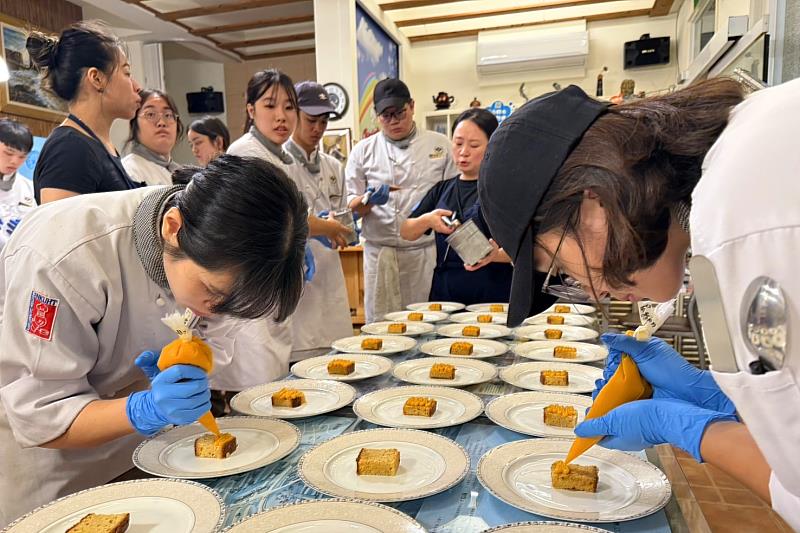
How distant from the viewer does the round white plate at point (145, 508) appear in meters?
0.86

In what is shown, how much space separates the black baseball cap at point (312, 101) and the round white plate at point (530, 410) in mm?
2005

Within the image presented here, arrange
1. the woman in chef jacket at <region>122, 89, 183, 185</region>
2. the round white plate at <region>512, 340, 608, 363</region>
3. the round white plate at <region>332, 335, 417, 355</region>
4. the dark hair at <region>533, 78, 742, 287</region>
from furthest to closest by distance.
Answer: the woman in chef jacket at <region>122, 89, 183, 185</region> → the round white plate at <region>332, 335, 417, 355</region> → the round white plate at <region>512, 340, 608, 363</region> → the dark hair at <region>533, 78, 742, 287</region>

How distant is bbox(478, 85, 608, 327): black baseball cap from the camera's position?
31.2 inches

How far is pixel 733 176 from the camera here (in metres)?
0.59

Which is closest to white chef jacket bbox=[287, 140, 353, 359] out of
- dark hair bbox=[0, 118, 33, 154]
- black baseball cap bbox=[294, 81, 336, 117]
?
black baseball cap bbox=[294, 81, 336, 117]

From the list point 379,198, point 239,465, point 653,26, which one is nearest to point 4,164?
point 379,198

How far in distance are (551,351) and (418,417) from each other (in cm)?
80

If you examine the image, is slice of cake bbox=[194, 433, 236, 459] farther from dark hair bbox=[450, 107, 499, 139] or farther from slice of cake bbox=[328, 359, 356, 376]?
dark hair bbox=[450, 107, 499, 139]

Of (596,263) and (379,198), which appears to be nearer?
(596,263)

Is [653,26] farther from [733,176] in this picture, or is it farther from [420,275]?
[733,176]

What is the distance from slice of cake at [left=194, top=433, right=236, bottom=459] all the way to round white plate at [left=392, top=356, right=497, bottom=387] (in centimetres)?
62

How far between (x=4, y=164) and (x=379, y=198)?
3186mm


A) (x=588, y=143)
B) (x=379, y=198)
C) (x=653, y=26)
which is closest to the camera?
(x=588, y=143)

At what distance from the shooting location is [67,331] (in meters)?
1.16
